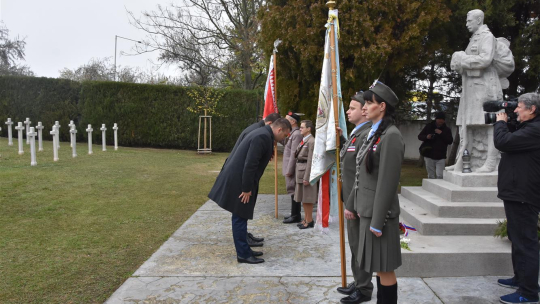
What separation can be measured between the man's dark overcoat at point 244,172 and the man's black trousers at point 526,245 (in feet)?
7.92

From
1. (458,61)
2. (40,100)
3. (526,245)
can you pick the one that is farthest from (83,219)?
(40,100)

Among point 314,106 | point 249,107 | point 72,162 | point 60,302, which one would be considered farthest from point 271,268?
point 249,107

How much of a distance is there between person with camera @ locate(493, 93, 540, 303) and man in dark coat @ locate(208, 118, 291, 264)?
2.27 m

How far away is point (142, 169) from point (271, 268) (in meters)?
8.34

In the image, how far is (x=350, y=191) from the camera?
11.1 feet

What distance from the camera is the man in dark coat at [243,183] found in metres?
4.41

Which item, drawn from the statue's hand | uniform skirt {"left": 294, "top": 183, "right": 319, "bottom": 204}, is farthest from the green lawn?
the statue's hand

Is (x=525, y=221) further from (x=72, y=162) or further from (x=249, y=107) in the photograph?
(x=249, y=107)

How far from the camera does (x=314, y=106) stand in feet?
31.2

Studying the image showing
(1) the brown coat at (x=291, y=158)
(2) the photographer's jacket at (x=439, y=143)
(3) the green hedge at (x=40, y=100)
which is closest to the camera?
(1) the brown coat at (x=291, y=158)

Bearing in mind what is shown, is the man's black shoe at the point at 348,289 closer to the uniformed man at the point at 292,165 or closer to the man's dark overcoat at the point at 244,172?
the man's dark overcoat at the point at 244,172

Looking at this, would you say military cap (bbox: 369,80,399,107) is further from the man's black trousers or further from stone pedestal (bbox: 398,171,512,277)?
stone pedestal (bbox: 398,171,512,277)

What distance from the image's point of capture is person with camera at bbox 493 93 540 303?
334 centimetres

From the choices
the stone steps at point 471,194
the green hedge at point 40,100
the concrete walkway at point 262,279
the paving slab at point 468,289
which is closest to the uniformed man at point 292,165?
the concrete walkway at point 262,279
